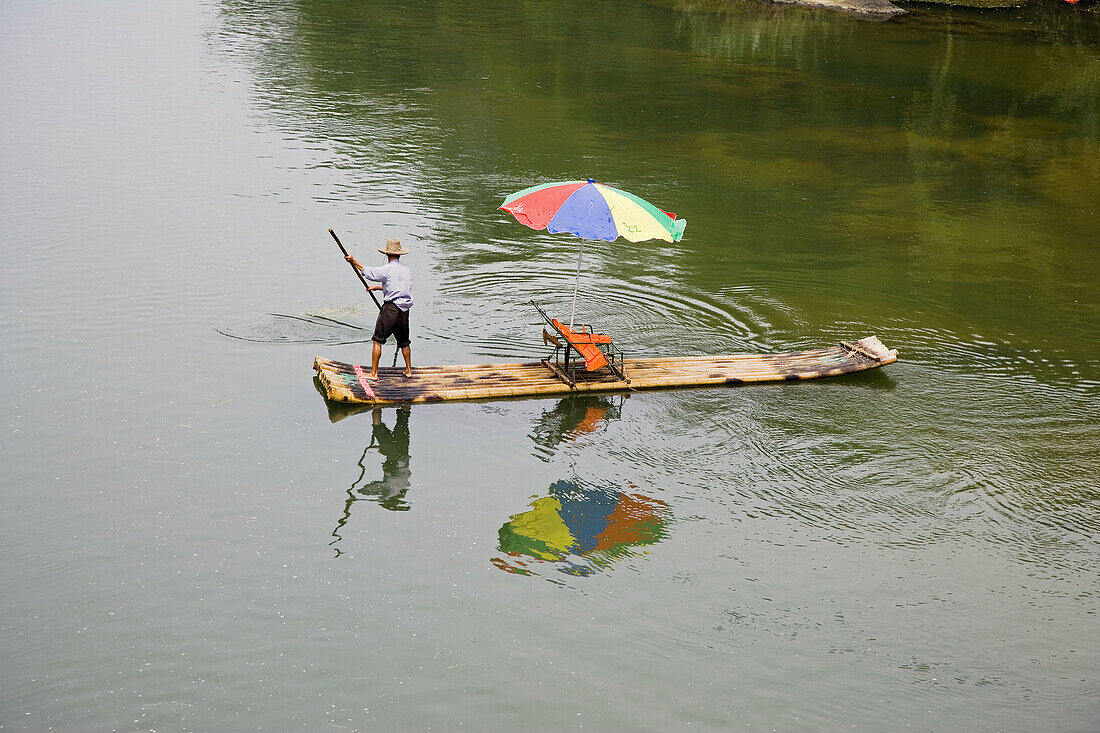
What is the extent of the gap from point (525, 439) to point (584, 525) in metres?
1.34

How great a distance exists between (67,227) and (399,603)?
8598mm

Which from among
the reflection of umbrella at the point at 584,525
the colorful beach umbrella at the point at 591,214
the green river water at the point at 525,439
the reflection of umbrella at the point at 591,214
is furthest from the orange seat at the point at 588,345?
the reflection of umbrella at the point at 584,525

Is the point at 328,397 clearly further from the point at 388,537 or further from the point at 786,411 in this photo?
the point at 786,411

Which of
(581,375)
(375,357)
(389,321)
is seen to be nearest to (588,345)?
(581,375)

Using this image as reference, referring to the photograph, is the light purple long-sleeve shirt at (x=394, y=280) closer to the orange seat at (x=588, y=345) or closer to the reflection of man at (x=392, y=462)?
the reflection of man at (x=392, y=462)

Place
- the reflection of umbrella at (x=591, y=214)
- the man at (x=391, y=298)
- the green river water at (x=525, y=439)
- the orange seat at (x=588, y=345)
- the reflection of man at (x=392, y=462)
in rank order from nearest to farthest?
the green river water at (x=525, y=439) → the reflection of man at (x=392, y=462) → the reflection of umbrella at (x=591, y=214) → the man at (x=391, y=298) → the orange seat at (x=588, y=345)

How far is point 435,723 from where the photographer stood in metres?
6.18

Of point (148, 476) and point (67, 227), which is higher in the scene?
point (67, 227)

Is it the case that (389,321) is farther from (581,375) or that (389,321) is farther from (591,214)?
(591,214)

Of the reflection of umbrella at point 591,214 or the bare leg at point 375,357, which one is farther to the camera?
the bare leg at point 375,357

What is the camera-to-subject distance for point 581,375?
10047mm

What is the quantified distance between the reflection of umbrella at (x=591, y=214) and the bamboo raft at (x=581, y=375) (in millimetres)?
1191

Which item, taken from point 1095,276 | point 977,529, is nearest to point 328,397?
point 977,529

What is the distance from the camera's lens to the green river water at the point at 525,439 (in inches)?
261
